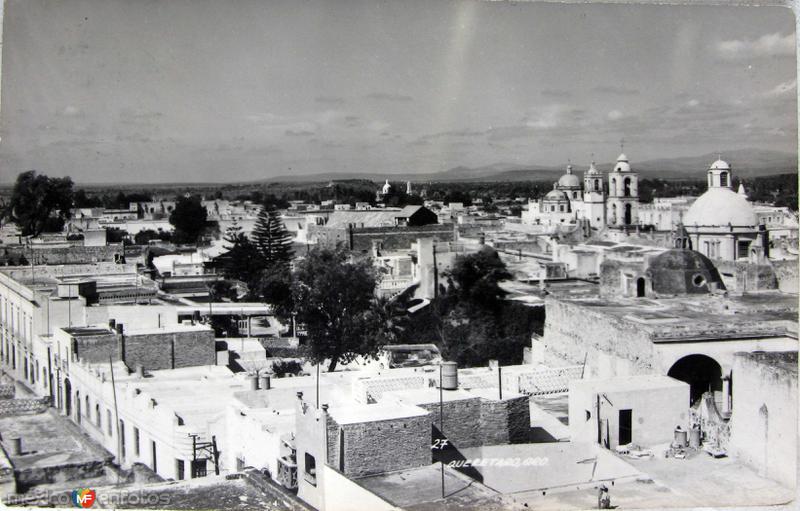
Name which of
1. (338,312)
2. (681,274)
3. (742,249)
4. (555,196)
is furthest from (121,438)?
(555,196)

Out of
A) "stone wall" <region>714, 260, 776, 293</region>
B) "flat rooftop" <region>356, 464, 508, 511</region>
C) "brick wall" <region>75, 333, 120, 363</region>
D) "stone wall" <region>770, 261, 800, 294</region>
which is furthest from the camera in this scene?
"stone wall" <region>714, 260, 776, 293</region>

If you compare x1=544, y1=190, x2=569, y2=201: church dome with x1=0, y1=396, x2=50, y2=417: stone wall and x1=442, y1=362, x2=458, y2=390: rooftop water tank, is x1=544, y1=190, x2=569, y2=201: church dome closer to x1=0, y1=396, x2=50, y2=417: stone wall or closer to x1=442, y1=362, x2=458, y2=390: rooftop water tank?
x1=0, y1=396, x2=50, y2=417: stone wall

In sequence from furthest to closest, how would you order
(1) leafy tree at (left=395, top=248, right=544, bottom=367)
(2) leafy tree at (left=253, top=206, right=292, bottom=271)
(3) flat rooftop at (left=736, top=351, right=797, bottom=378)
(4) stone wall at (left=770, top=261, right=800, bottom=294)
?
(2) leafy tree at (left=253, top=206, right=292, bottom=271)
(4) stone wall at (left=770, top=261, right=800, bottom=294)
(1) leafy tree at (left=395, top=248, right=544, bottom=367)
(3) flat rooftop at (left=736, top=351, right=797, bottom=378)

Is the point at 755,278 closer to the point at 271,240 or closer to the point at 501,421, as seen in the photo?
the point at 501,421

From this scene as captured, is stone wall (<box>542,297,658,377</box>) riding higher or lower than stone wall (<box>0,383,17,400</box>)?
higher

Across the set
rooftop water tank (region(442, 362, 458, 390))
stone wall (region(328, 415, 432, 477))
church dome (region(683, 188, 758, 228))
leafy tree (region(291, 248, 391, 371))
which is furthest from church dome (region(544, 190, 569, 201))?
stone wall (region(328, 415, 432, 477))

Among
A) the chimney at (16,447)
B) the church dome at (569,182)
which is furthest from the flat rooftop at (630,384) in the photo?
the church dome at (569,182)
